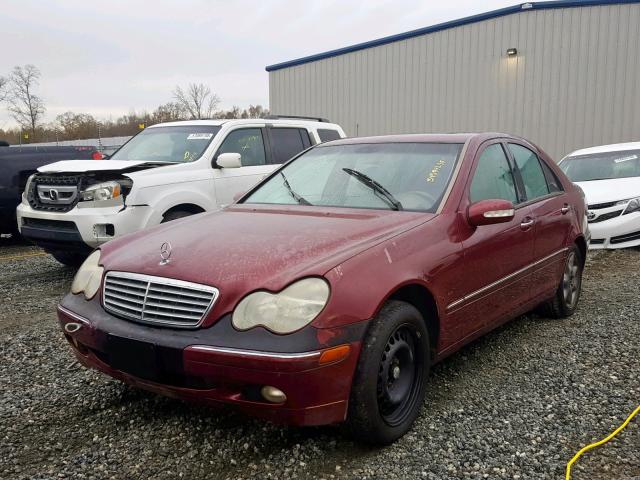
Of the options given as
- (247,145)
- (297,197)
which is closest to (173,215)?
(247,145)

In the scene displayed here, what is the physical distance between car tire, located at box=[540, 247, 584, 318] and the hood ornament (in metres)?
3.19

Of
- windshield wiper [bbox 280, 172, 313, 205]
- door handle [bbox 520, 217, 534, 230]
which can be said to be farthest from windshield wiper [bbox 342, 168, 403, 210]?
door handle [bbox 520, 217, 534, 230]

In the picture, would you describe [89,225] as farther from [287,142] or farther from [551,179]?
[551,179]

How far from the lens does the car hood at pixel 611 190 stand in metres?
7.82

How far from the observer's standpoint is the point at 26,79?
54.8 m

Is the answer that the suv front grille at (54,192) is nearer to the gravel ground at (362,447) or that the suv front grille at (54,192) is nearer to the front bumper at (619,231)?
the gravel ground at (362,447)

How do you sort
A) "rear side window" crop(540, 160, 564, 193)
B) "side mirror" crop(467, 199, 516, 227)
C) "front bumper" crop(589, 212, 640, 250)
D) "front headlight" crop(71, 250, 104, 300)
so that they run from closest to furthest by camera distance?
"front headlight" crop(71, 250, 104, 300)
"side mirror" crop(467, 199, 516, 227)
"rear side window" crop(540, 160, 564, 193)
"front bumper" crop(589, 212, 640, 250)

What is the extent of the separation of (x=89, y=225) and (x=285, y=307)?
3.82 metres

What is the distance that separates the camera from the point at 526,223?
3.88 meters

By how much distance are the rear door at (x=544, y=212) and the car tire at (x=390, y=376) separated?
159cm

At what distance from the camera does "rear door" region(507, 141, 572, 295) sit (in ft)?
13.5

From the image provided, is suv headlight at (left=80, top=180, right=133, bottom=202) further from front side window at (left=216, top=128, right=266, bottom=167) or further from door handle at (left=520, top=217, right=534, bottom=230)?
door handle at (left=520, top=217, right=534, bottom=230)

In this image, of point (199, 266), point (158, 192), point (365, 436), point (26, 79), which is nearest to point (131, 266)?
point (199, 266)

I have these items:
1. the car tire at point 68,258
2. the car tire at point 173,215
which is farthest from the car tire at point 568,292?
the car tire at point 68,258
